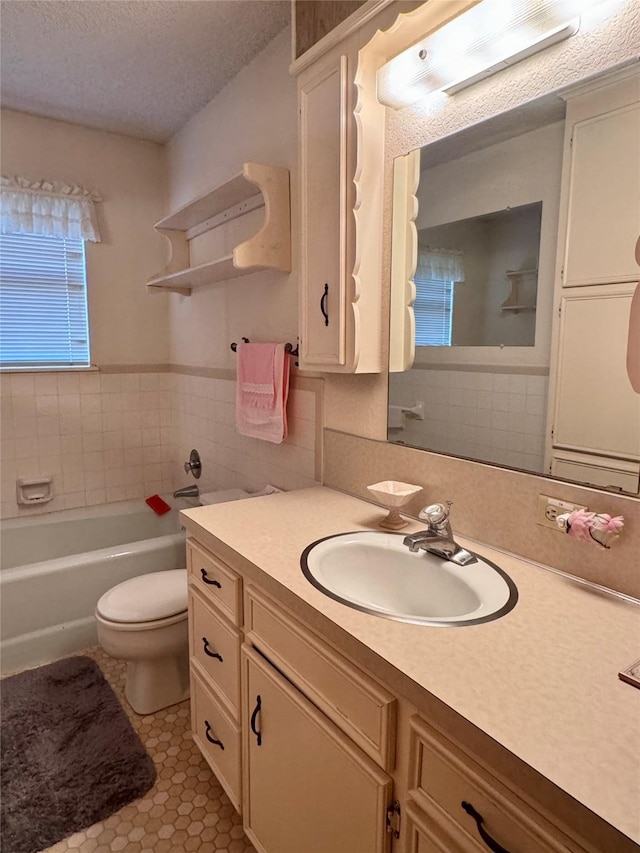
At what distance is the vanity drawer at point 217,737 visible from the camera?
4.47 ft

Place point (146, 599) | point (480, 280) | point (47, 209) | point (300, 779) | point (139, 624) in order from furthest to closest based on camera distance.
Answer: point (47, 209), point (146, 599), point (139, 624), point (480, 280), point (300, 779)

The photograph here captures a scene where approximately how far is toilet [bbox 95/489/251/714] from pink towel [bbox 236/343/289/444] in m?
0.70

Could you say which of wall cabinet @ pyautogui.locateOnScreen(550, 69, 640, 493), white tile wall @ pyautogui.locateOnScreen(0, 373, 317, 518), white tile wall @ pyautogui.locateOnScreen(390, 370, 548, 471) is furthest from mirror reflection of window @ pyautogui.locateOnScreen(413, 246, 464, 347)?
white tile wall @ pyautogui.locateOnScreen(0, 373, 317, 518)

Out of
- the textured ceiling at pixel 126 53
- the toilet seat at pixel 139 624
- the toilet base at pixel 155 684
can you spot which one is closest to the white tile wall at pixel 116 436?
the toilet seat at pixel 139 624

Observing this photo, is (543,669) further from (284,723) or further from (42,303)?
(42,303)

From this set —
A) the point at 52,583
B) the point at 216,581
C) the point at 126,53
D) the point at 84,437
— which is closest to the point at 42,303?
the point at 84,437

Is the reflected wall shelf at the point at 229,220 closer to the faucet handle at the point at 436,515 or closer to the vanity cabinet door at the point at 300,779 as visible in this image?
the faucet handle at the point at 436,515

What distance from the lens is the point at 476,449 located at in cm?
131

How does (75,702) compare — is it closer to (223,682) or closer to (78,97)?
(223,682)

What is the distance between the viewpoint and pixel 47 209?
2.70m

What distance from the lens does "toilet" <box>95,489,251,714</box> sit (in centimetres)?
185

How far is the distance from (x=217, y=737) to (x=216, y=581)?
1.60 feet

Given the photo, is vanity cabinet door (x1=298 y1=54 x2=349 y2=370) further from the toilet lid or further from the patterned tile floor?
the patterned tile floor

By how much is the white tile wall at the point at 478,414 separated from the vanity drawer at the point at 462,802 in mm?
652
